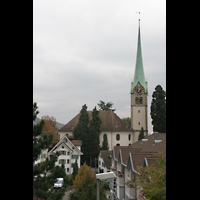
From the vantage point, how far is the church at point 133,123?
41.5m

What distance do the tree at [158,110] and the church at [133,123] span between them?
6395mm

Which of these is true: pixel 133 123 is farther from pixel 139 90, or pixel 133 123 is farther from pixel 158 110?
pixel 158 110

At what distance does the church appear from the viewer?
4147 centimetres

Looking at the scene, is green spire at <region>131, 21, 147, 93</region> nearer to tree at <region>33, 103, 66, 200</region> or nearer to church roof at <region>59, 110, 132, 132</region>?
church roof at <region>59, 110, 132, 132</region>

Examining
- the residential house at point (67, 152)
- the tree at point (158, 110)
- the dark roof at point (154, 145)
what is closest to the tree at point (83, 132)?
the residential house at point (67, 152)

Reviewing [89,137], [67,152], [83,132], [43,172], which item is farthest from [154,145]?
[83,132]

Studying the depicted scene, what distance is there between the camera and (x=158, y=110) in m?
34.1

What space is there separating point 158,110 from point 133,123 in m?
8.75

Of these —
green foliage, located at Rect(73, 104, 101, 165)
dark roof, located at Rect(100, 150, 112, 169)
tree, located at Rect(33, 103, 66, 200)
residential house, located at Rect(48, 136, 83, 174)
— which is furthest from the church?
tree, located at Rect(33, 103, 66, 200)

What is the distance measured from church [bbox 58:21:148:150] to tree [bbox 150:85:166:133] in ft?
21.0

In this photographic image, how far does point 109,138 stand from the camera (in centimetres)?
4241
